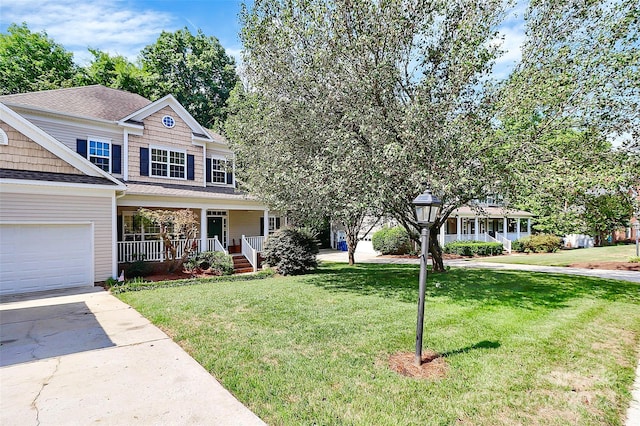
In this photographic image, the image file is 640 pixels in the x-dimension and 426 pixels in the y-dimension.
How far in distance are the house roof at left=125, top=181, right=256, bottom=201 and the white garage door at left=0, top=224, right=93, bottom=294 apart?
248cm

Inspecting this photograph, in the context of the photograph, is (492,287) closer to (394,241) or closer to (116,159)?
(394,241)

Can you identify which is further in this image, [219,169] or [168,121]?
[219,169]

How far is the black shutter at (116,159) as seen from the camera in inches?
545

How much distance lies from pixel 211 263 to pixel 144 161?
547 cm

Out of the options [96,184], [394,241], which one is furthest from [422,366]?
[394,241]

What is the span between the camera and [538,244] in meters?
25.2

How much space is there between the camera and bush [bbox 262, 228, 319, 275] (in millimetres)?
13320

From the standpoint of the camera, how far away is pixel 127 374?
4297 millimetres

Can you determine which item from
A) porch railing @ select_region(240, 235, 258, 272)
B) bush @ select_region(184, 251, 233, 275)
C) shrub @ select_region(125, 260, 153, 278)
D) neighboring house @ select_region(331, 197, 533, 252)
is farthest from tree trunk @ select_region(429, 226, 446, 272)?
neighboring house @ select_region(331, 197, 533, 252)

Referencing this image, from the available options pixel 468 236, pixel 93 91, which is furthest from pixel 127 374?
pixel 468 236

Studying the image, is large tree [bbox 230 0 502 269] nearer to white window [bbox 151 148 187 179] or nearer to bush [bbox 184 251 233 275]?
bush [bbox 184 251 233 275]

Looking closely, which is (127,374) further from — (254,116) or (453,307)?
(254,116)

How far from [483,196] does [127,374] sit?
914 centimetres

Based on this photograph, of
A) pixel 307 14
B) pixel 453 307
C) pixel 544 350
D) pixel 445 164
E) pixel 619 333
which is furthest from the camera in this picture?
pixel 307 14
